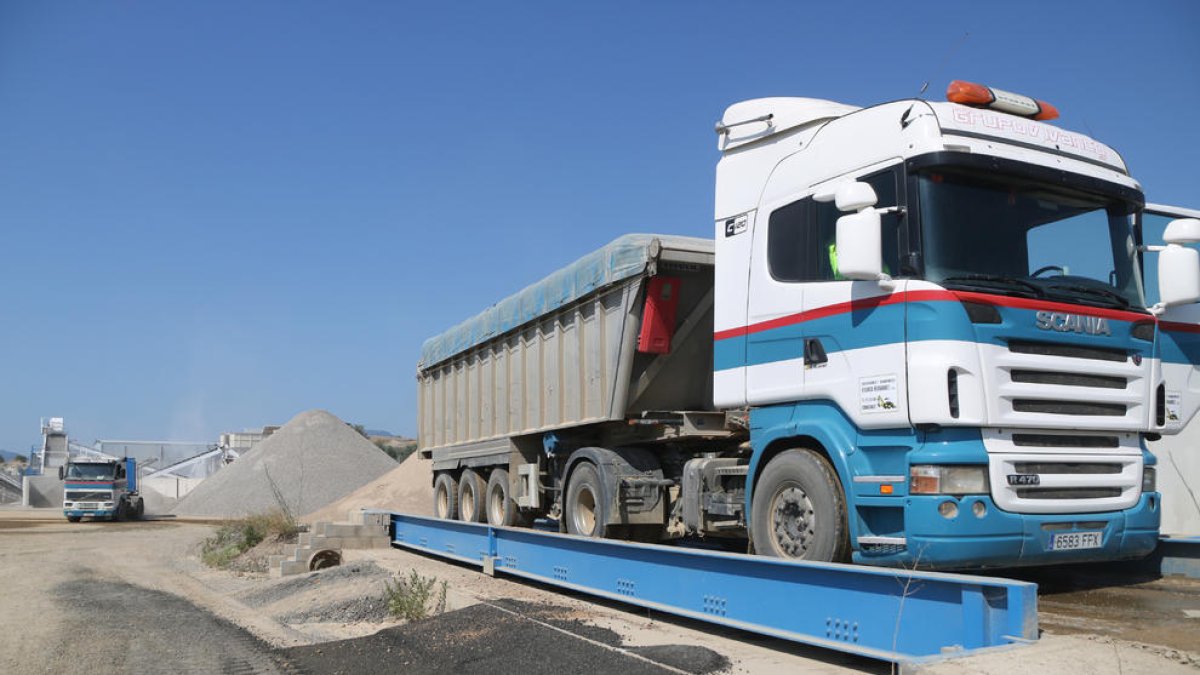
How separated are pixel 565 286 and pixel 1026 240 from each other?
5.70 metres

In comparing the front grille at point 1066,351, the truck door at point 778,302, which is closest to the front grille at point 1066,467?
the front grille at point 1066,351

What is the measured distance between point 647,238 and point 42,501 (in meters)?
52.4

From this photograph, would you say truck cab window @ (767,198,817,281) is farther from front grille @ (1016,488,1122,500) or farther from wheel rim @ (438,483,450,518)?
wheel rim @ (438,483,450,518)

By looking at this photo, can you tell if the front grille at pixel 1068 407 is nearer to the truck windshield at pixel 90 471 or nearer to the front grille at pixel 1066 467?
the front grille at pixel 1066 467

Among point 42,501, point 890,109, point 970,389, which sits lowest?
point 42,501

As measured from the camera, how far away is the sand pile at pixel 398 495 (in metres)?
27.1

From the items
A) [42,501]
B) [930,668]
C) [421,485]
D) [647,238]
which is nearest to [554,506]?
[647,238]

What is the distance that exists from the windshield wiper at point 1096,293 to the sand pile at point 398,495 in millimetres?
20997

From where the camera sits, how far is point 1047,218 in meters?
7.24

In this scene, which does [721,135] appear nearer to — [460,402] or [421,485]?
[460,402]

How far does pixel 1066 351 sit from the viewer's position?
6711 millimetres

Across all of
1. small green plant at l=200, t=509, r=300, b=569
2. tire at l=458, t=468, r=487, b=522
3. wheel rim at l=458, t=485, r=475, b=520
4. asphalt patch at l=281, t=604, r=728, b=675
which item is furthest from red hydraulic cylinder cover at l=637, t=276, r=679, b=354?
small green plant at l=200, t=509, r=300, b=569

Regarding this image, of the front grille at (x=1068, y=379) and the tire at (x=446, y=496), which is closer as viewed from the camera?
the front grille at (x=1068, y=379)

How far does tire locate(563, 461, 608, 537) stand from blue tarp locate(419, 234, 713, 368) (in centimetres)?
200
